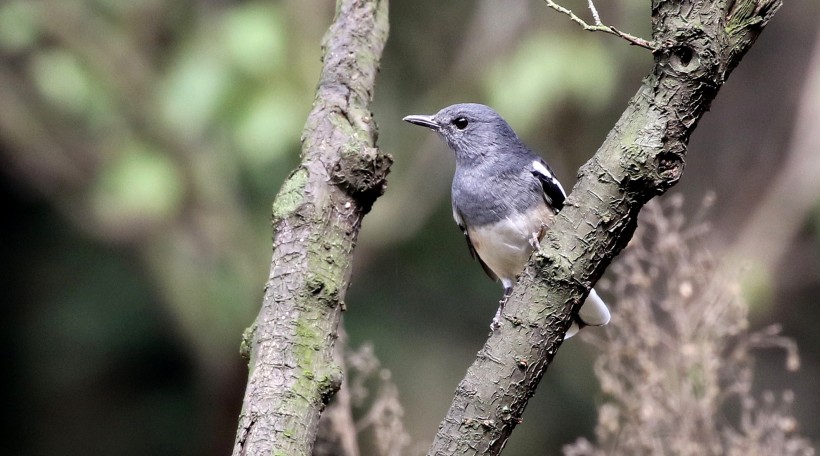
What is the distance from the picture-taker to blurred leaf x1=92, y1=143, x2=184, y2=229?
446 centimetres

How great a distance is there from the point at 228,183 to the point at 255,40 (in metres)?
1.24

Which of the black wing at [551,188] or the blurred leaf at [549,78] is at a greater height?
the blurred leaf at [549,78]

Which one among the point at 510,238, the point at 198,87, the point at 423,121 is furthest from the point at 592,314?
the point at 198,87

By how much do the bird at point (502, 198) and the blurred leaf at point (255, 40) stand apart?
0.88 m

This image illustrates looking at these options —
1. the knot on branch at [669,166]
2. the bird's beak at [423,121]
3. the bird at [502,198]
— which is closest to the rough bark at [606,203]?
the knot on branch at [669,166]

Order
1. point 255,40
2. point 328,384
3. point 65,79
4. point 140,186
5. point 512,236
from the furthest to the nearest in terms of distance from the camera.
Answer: point 65,79 → point 140,186 → point 255,40 → point 512,236 → point 328,384

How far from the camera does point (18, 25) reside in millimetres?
4645

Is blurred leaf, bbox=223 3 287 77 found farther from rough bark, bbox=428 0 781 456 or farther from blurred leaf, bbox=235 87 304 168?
rough bark, bbox=428 0 781 456

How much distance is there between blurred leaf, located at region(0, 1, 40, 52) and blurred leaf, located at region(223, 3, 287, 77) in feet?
3.57

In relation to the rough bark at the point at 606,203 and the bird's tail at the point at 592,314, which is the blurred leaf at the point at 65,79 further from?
the rough bark at the point at 606,203

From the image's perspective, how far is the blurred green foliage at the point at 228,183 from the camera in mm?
4441

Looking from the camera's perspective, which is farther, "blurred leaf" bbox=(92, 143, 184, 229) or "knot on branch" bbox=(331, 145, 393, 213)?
"blurred leaf" bbox=(92, 143, 184, 229)

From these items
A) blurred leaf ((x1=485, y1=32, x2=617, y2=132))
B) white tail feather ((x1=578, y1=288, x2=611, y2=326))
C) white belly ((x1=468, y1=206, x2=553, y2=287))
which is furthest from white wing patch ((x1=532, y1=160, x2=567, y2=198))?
blurred leaf ((x1=485, y1=32, x2=617, y2=132))

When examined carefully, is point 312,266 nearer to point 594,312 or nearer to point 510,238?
point 510,238
